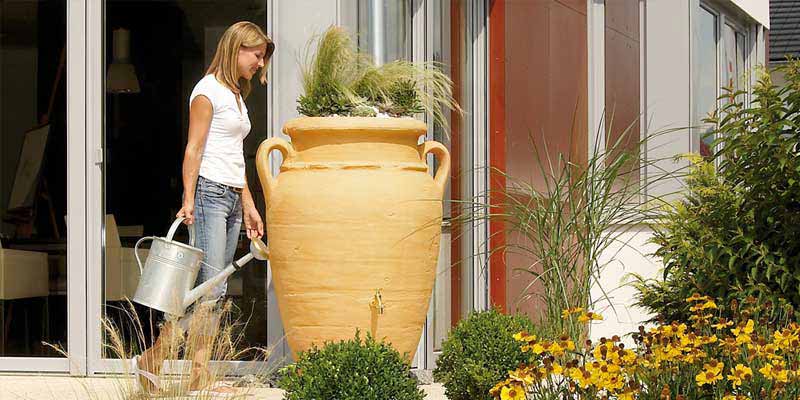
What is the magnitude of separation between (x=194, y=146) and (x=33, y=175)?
1.34 meters

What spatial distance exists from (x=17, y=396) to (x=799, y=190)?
122 inches

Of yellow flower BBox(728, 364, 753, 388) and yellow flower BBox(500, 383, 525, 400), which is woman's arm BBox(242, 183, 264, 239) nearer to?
yellow flower BBox(500, 383, 525, 400)

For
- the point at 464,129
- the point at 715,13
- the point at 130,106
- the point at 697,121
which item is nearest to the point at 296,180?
the point at 130,106

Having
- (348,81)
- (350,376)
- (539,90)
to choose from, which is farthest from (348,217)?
(539,90)

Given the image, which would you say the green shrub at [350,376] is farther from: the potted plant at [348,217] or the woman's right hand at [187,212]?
the woman's right hand at [187,212]

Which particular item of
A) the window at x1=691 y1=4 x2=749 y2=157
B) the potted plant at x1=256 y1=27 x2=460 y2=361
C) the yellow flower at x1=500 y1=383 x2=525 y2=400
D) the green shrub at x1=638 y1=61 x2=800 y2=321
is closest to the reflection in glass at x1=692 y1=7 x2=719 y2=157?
the window at x1=691 y1=4 x2=749 y2=157

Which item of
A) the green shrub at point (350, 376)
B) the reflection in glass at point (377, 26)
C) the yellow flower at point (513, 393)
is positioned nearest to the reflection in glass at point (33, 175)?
the reflection in glass at point (377, 26)

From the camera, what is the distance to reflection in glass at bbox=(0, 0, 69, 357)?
6.08m

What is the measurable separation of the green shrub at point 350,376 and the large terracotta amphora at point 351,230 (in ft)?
2.71

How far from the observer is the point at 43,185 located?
6121mm

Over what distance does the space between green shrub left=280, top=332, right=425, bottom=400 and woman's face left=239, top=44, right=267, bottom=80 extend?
5.35ft

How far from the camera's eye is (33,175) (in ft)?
20.1

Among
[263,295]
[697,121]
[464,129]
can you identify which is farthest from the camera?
[697,121]

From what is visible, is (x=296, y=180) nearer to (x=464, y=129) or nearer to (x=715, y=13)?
(x=464, y=129)
